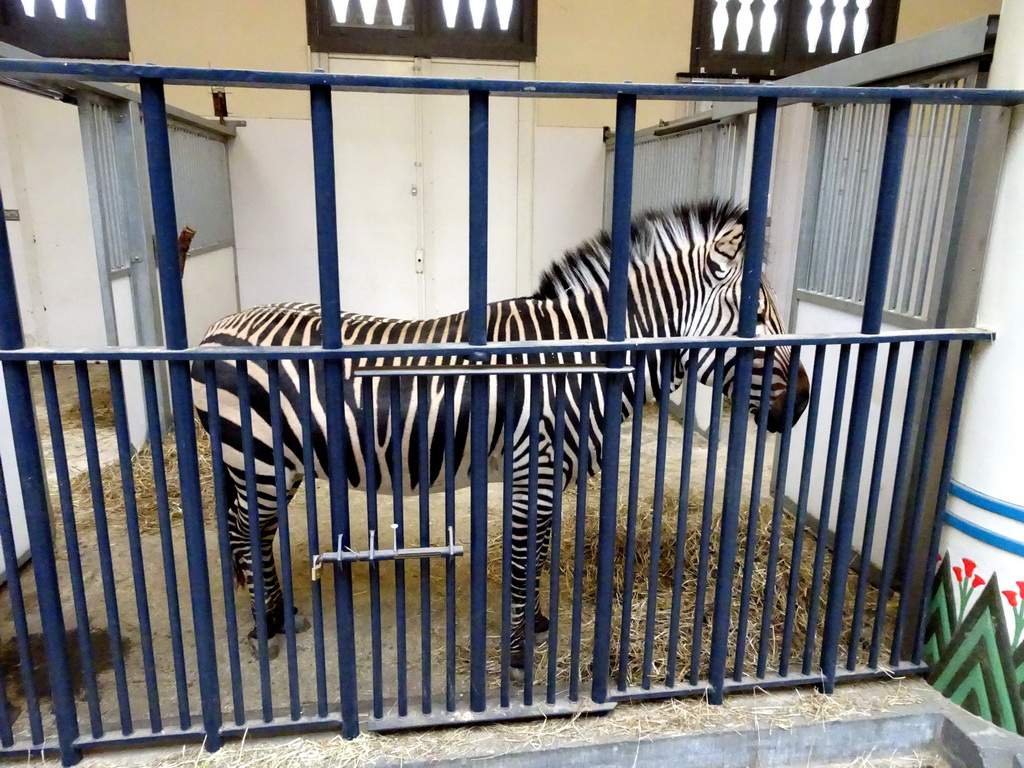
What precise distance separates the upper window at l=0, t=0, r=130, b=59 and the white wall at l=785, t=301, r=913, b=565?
625cm

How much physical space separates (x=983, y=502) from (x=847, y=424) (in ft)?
4.53

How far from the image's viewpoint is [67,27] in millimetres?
5836

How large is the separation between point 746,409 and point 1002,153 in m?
1.01

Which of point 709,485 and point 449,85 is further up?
point 449,85

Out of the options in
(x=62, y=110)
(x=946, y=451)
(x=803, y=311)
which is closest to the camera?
(x=946, y=451)

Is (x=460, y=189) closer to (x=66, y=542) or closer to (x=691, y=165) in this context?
(x=691, y=165)

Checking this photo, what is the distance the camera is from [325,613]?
2.71 metres

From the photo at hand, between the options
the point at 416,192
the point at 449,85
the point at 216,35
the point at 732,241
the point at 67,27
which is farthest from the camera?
the point at 416,192

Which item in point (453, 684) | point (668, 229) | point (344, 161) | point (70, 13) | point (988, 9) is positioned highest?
point (988, 9)

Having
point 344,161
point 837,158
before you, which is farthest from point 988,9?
point 344,161

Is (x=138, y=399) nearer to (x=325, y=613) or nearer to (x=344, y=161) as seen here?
(x=325, y=613)

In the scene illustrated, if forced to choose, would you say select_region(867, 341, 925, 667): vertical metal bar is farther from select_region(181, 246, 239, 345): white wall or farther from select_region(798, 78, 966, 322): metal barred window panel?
select_region(181, 246, 239, 345): white wall

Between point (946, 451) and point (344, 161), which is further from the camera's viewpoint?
point (344, 161)

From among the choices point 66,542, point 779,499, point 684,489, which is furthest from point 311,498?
point 779,499
